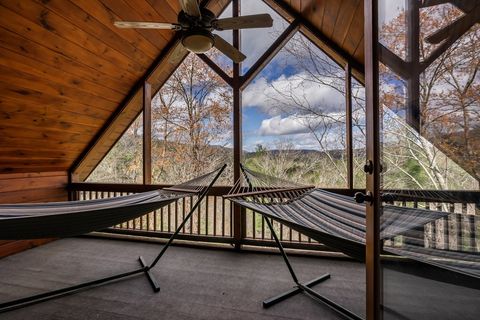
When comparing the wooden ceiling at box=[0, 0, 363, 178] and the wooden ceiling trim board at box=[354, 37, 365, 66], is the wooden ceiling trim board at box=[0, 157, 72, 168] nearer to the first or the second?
the wooden ceiling at box=[0, 0, 363, 178]

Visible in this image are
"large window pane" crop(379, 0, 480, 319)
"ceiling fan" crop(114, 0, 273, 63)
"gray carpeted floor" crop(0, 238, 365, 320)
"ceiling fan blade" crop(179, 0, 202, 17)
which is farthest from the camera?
"gray carpeted floor" crop(0, 238, 365, 320)

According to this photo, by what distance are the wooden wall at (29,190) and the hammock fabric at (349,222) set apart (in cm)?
301

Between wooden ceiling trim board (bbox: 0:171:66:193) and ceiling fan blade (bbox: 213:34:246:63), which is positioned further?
wooden ceiling trim board (bbox: 0:171:66:193)

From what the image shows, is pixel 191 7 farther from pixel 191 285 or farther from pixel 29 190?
pixel 29 190

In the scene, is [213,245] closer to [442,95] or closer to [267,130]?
[267,130]

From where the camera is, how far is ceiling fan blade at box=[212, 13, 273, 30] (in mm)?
1852

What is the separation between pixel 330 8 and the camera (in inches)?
99.6

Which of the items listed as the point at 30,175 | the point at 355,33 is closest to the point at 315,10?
the point at 355,33

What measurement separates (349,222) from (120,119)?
3.45 metres

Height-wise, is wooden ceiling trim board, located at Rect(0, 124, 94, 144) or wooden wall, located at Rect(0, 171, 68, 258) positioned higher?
wooden ceiling trim board, located at Rect(0, 124, 94, 144)

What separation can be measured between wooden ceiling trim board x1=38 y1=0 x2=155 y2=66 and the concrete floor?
2.53m

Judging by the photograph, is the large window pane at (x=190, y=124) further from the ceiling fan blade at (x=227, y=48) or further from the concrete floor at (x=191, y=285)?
the ceiling fan blade at (x=227, y=48)

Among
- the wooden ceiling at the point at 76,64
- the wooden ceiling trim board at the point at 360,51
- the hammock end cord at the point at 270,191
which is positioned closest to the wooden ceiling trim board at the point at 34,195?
the wooden ceiling at the point at 76,64

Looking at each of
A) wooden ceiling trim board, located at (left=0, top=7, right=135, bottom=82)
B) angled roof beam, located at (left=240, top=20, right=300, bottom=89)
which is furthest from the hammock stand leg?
wooden ceiling trim board, located at (left=0, top=7, right=135, bottom=82)
